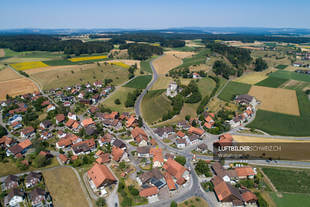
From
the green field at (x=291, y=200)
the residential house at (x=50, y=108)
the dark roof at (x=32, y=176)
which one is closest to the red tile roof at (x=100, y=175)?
the dark roof at (x=32, y=176)

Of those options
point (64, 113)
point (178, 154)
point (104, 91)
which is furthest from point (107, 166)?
point (104, 91)

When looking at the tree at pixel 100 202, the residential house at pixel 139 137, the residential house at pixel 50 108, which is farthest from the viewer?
the residential house at pixel 50 108

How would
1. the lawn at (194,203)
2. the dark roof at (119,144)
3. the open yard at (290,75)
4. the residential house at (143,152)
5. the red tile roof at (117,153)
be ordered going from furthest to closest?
the open yard at (290,75) < the dark roof at (119,144) < the residential house at (143,152) < the red tile roof at (117,153) < the lawn at (194,203)

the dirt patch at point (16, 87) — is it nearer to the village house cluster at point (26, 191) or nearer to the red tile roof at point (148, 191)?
the village house cluster at point (26, 191)

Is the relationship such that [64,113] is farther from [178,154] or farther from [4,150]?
[178,154]

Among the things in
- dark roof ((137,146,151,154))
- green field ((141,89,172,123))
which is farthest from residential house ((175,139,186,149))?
green field ((141,89,172,123))

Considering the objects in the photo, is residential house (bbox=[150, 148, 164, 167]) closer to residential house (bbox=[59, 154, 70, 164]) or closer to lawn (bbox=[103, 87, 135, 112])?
residential house (bbox=[59, 154, 70, 164])
